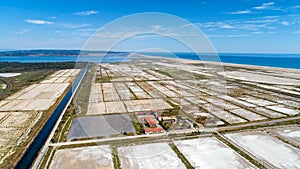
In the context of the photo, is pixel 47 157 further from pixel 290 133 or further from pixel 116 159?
pixel 290 133

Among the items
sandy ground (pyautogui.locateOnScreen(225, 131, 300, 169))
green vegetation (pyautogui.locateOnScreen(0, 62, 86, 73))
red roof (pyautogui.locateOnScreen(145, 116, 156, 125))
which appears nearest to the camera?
sandy ground (pyautogui.locateOnScreen(225, 131, 300, 169))

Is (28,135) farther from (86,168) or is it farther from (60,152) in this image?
(86,168)

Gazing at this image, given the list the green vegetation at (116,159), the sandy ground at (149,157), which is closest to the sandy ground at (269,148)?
the sandy ground at (149,157)

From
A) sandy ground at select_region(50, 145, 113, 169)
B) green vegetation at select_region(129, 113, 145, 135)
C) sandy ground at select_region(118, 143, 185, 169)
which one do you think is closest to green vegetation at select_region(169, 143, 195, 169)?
sandy ground at select_region(118, 143, 185, 169)

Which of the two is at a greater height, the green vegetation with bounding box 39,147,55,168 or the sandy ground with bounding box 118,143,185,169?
the sandy ground with bounding box 118,143,185,169

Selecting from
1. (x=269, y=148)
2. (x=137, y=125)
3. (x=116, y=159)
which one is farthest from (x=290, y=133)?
(x=116, y=159)

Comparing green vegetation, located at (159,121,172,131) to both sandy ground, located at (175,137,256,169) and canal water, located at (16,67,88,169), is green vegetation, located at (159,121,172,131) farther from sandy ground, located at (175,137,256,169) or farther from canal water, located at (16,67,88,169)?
canal water, located at (16,67,88,169)

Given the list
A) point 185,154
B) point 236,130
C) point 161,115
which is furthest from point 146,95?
point 185,154
